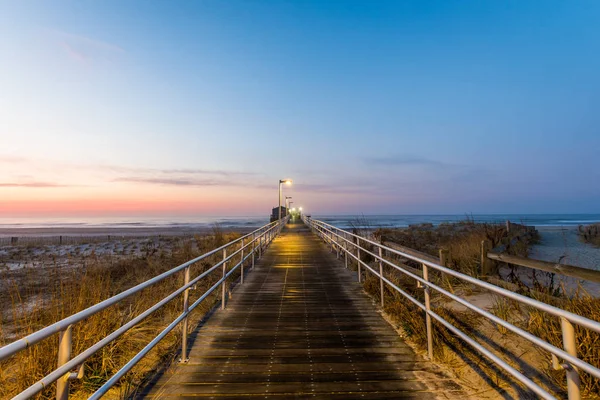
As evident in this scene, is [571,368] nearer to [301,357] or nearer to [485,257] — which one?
[301,357]

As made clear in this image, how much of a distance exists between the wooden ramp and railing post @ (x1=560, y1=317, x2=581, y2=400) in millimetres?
1350

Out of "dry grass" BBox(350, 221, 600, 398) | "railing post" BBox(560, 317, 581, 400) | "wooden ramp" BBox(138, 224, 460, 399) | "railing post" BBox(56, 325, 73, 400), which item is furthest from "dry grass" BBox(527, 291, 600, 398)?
"railing post" BBox(56, 325, 73, 400)

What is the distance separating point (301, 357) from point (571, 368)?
2673 millimetres

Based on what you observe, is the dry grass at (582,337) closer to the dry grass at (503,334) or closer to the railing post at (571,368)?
the dry grass at (503,334)

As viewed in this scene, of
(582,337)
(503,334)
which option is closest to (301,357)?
(503,334)

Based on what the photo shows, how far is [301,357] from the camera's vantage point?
3900mm

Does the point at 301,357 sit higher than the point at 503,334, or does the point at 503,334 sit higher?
the point at 503,334

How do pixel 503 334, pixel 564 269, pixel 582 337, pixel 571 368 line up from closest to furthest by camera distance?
pixel 571 368 < pixel 582 337 < pixel 503 334 < pixel 564 269

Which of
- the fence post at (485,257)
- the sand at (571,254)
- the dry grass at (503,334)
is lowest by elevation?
the sand at (571,254)

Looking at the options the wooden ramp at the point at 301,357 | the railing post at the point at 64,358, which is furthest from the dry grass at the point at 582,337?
the railing post at the point at 64,358

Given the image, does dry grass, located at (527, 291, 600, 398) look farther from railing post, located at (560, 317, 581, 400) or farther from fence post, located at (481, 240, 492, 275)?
fence post, located at (481, 240, 492, 275)

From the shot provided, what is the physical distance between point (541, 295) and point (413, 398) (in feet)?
9.71

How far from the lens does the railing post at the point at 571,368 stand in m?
1.88

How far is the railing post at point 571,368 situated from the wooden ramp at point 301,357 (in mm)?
1350
